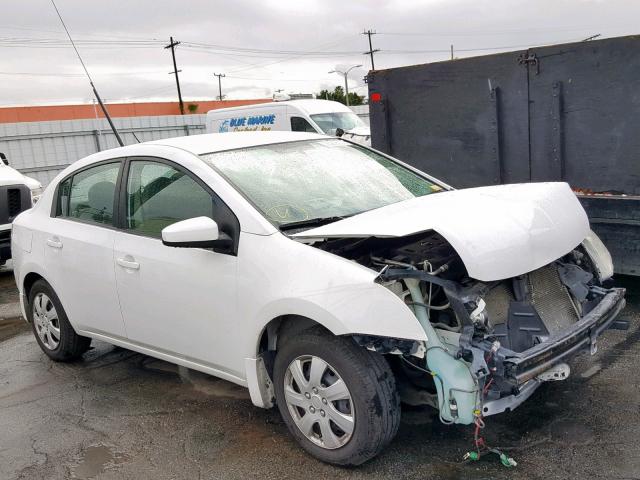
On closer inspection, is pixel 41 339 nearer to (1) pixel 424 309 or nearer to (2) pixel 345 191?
(2) pixel 345 191

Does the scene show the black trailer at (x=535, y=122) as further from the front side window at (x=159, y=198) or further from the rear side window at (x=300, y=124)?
the rear side window at (x=300, y=124)

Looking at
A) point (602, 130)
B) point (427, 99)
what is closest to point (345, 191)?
point (602, 130)

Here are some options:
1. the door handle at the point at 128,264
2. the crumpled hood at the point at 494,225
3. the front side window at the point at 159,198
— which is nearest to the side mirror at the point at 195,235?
the front side window at the point at 159,198

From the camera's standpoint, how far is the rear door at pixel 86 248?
4.49 meters

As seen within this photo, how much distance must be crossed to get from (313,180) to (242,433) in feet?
5.06

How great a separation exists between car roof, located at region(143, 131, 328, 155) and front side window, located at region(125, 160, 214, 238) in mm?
180

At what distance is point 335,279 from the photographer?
3215mm

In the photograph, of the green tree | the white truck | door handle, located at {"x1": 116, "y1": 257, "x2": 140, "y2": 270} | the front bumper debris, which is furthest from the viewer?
the green tree

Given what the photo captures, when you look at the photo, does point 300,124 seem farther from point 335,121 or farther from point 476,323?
point 476,323

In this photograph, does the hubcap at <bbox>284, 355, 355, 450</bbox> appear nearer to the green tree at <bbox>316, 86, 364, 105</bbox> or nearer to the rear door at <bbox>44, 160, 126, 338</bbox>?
the rear door at <bbox>44, 160, 126, 338</bbox>

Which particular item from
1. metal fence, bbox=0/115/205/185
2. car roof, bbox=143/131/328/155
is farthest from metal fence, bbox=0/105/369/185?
car roof, bbox=143/131/328/155

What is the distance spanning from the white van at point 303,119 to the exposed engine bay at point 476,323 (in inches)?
405

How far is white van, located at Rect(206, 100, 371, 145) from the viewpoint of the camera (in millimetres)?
14336

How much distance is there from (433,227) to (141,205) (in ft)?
6.76
